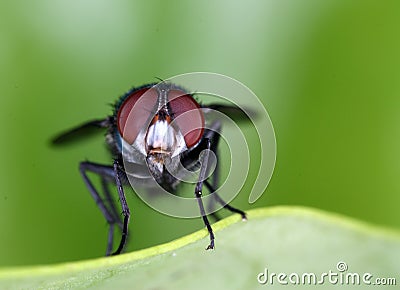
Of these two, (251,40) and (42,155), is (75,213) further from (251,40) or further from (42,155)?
(251,40)

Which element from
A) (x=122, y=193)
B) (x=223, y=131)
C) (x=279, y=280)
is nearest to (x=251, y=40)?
(x=223, y=131)

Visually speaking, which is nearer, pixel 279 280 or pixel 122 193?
pixel 279 280

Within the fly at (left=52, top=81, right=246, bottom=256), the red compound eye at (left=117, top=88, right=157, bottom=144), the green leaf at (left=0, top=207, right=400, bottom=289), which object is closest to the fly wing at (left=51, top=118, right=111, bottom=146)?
the fly at (left=52, top=81, right=246, bottom=256)

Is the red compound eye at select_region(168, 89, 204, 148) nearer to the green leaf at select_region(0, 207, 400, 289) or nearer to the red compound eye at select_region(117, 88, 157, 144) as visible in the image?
the red compound eye at select_region(117, 88, 157, 144)

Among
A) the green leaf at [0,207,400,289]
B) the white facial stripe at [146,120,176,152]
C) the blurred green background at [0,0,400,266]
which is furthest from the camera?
the blurred green background at [0,0,400,266]

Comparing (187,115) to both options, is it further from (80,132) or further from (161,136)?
(80,132)

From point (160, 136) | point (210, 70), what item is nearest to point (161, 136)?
point (160, 136)
